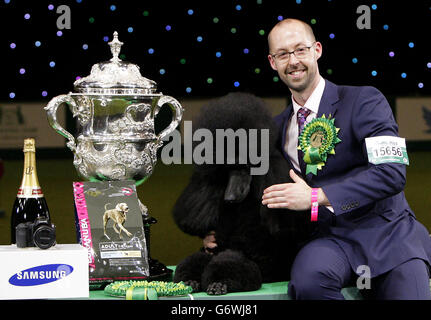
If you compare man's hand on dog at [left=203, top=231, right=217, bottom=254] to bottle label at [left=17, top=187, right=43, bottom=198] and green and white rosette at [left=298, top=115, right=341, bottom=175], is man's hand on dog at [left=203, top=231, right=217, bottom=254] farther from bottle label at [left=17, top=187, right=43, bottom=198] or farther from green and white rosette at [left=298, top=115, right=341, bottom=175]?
bottle label at [left=17, top=187, right=43, bottom=198]

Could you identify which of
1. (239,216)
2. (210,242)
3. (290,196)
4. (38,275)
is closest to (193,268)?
(210,242)

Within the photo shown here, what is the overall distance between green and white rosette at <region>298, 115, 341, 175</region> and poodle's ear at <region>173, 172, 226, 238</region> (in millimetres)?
253

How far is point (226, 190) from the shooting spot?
1837mm

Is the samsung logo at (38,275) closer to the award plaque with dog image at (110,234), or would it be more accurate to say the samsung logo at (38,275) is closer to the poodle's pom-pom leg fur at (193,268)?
the award plaque with dog image at (110,234)

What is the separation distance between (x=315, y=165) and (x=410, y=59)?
2.19 m

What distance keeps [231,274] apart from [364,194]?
15.9 inches

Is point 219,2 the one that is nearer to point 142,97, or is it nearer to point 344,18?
point 344,18

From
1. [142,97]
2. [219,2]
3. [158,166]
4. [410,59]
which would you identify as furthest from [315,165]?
[158,166]

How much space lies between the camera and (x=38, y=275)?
5.25ft

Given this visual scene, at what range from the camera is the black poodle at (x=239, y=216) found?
182 cm

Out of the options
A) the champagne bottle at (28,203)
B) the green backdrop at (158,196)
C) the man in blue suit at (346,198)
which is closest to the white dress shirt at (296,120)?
the man in blue suit at (346,198)

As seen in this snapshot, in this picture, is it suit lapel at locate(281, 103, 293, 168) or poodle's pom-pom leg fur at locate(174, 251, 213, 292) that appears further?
suit lapel at locate(281, 103, 293, 168)

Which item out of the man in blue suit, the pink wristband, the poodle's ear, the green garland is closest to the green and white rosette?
the man in blue suit

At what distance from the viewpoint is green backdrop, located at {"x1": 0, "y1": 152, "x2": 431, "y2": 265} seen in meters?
3.34
